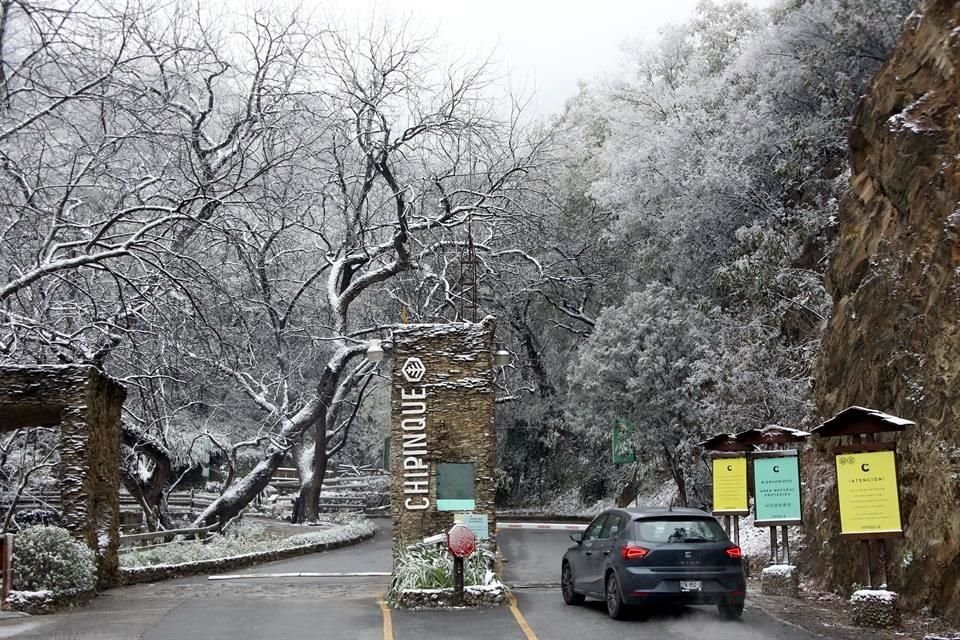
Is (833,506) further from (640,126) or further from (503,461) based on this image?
(503,461)

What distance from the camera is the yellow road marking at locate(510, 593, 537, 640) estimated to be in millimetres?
11422

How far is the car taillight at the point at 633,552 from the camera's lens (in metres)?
12.2

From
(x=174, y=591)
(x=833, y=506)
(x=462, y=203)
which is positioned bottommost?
(x=174, y=591)

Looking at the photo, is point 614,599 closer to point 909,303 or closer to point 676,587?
point 676,587

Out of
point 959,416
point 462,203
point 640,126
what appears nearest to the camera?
point 959,416

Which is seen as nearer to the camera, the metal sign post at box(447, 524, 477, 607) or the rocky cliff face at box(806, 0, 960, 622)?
the rocky cliff face at box(806, 0, 960, 622)

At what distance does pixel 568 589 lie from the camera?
47.1ft

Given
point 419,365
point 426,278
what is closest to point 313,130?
point 426,278

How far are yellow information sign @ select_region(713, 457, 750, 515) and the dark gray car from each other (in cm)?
394

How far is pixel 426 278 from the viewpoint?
27.7m

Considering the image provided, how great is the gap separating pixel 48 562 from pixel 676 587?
9.14 m

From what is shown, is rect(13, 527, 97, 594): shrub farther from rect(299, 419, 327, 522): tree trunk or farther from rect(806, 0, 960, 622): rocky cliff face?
rect(299, 419, 327, 522): tree trunk

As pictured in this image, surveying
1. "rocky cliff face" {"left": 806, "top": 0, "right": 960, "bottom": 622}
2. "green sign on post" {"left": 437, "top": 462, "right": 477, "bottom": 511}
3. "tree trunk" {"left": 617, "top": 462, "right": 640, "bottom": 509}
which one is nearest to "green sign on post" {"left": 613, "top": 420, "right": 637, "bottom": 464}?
"tree trunk" {"left": 617, "top": 462, "right": 640, "bottom": 509}

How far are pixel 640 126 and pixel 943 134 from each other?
860 inches
